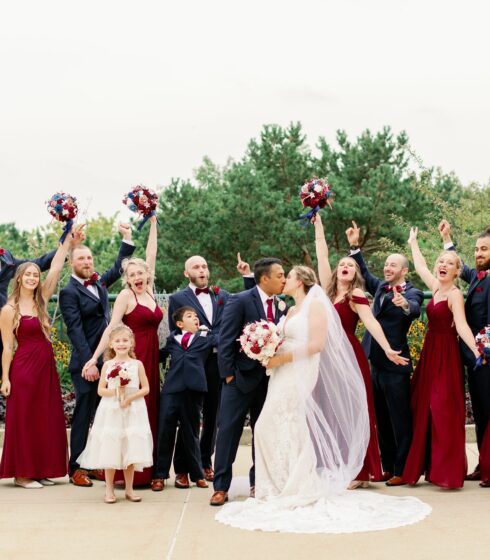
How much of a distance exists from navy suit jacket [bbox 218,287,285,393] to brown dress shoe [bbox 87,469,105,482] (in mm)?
2057

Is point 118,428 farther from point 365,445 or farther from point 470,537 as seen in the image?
point 470,537

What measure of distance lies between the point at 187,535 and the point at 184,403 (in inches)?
83.4

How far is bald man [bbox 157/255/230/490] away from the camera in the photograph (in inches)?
351

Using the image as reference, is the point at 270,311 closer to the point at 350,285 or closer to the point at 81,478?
the point at 350,285

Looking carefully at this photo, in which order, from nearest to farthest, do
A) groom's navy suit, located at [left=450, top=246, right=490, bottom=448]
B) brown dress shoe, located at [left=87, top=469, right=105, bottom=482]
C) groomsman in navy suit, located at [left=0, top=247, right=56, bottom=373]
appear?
groom's navy suit, located at [left=450, top=246, right=490, bottom=448], brown dress shoe, located at [left=87, top=469, right=105, bottom=482], groomsman in navy suit, located at [left=0, top=247, right=56, bottom=373]

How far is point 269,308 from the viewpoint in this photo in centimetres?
778

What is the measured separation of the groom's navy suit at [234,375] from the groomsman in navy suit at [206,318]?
1.12m

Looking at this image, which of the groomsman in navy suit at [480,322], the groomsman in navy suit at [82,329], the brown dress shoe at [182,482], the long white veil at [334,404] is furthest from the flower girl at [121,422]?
the groomsman in navy suit at [480,322]

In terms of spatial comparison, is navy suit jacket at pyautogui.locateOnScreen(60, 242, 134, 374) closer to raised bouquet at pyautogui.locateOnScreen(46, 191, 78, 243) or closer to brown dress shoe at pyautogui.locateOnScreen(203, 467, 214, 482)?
raised bouquet at pyautogui.locateOnScreen(46, 191, 78, 243)

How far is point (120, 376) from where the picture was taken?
7.85 meters

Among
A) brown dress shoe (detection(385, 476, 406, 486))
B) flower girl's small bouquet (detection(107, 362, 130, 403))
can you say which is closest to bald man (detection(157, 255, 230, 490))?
flower girl's small bouquet (detection(107, 362, 130, 403))

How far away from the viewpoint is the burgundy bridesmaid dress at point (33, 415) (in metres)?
8.61

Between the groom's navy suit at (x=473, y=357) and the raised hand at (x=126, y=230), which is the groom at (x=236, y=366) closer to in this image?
the raised hand at (x=126, y=230)

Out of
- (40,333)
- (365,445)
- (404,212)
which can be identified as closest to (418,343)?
(365,445)
